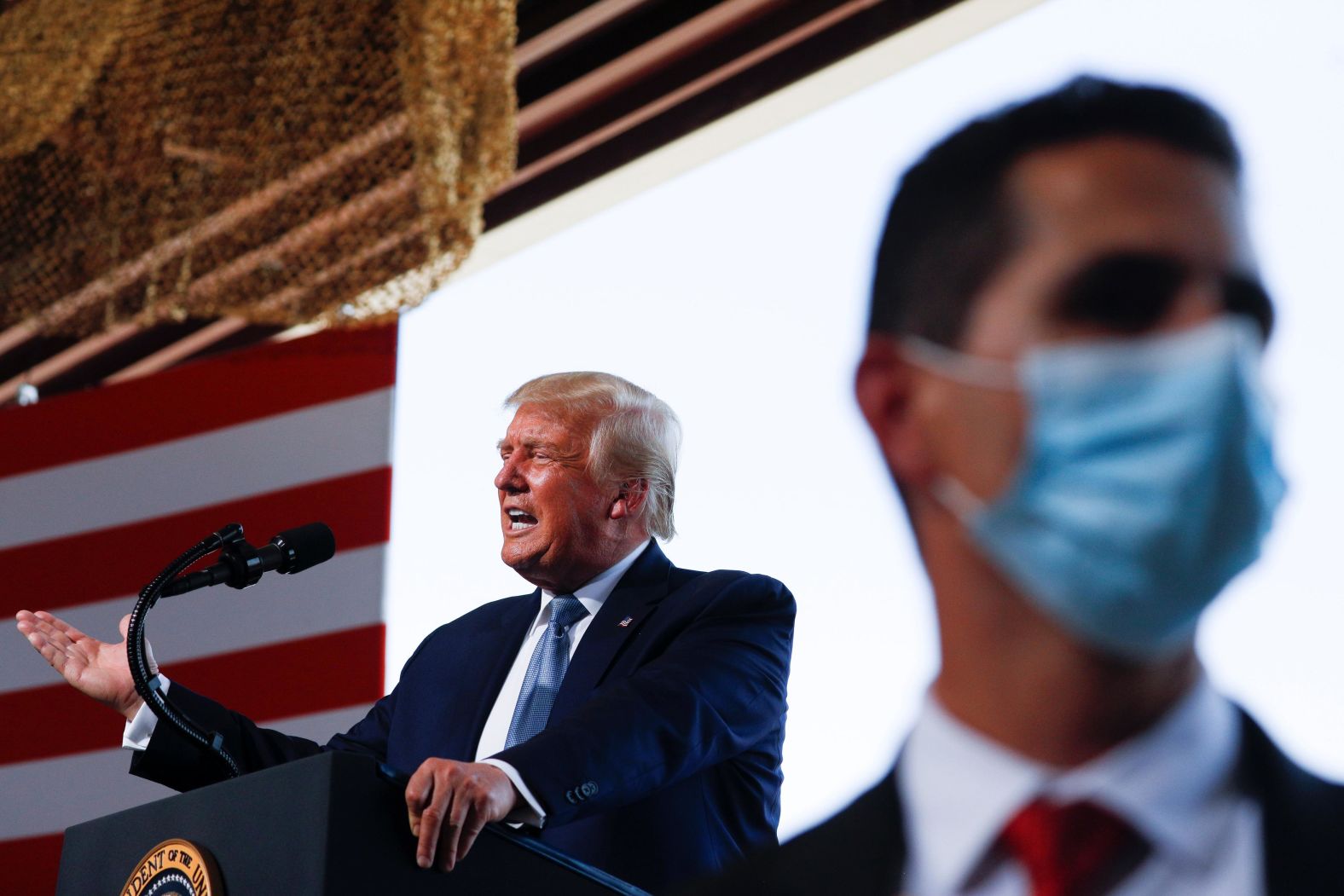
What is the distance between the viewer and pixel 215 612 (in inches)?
148

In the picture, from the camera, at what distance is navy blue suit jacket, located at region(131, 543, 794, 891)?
171 cm

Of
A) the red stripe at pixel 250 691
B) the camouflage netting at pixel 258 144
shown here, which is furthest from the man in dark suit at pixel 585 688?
the red stripe at pixel 250 691

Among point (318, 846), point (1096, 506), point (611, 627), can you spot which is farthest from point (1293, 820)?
point (611, 627)

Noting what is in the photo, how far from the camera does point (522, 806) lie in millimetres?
1587

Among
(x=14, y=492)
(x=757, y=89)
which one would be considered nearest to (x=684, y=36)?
(x=757, y=89)

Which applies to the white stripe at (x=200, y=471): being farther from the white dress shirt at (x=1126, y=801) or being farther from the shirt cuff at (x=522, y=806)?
the white dress shirt at (x=1126, y=801)

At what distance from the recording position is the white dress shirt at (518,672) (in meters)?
1.94

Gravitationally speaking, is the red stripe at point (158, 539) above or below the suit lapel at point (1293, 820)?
above

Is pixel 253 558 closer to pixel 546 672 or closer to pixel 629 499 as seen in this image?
pixel 546 672

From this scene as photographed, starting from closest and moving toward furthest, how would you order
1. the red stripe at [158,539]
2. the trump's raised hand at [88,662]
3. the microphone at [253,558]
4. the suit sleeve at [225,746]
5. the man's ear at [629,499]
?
the microphone at [253,558], the suit sleeve at [225,746], the trump's raised hand at [88,662], the man's ear at [629,499], the red stripe at [158,539]

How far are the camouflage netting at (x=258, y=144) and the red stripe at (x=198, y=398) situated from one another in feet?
1.60

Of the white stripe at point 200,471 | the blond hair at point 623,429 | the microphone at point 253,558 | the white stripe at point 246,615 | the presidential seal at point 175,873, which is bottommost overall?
the presidential seal at point 175,873

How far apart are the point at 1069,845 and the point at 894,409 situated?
0.45 meters

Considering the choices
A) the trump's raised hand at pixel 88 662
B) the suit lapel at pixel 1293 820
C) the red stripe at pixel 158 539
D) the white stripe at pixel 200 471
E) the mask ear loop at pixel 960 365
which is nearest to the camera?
the suit lapel at pixel 1293 820
